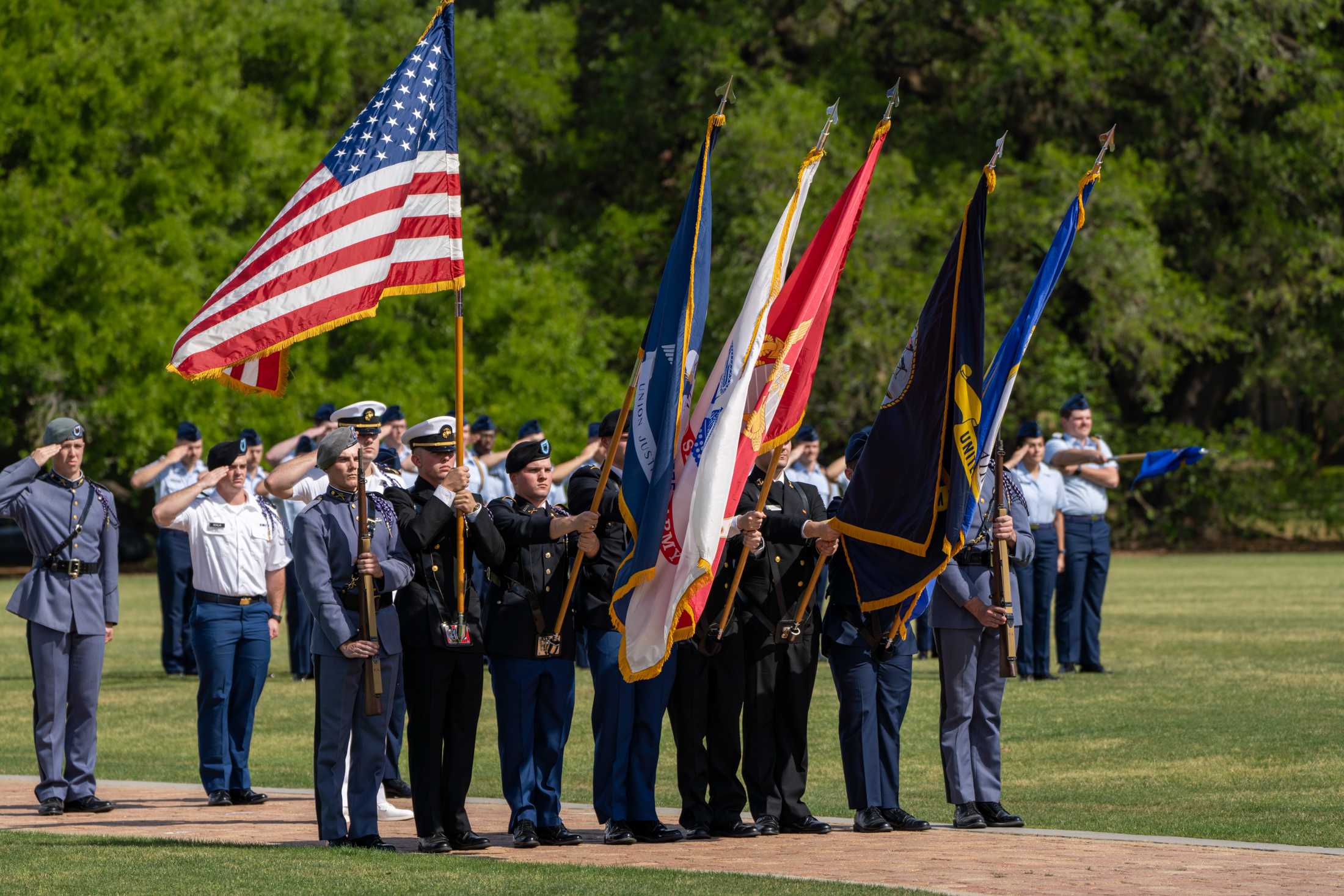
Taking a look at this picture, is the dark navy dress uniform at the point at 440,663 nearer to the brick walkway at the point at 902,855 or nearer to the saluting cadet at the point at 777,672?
the brick walkway at the point at 902,855

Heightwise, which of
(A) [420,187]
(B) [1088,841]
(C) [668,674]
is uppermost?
(A) [420,187]

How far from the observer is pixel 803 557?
10.4 m

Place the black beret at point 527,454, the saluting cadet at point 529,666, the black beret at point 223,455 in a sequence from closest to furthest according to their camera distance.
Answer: the saluting cadet at point 529,666, the black beret at point 527,454, the black beret at point 223,455

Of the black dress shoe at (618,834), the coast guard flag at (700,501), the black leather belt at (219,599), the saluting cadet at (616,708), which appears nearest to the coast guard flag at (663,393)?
the coast guard flag at (700,501)

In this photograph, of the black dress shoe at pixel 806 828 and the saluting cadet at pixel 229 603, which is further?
the saluting cadet at pixel 229 603

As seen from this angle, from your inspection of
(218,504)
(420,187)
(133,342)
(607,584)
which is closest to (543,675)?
(607,584)

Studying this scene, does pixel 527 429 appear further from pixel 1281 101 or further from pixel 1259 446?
pixel 1259 446

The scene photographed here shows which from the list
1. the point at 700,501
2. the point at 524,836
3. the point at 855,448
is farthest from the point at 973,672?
the point at 524,836

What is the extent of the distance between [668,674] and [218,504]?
12.0ft

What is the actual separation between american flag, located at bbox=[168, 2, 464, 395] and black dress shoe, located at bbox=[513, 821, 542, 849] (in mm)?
2598

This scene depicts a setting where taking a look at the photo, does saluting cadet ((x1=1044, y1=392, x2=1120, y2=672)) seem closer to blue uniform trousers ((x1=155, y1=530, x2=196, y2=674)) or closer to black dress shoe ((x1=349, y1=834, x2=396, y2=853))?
blue uniform trousers ((x1=155, y1=530, x2=196, y2=674))

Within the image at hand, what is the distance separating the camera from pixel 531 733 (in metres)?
9.89

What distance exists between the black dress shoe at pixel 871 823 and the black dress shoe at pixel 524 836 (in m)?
1.69

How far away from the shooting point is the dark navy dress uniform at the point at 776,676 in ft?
33.4
